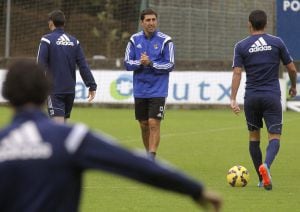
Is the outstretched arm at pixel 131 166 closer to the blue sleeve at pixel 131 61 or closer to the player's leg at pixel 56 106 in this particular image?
the blue sleeve at pixel 131 61

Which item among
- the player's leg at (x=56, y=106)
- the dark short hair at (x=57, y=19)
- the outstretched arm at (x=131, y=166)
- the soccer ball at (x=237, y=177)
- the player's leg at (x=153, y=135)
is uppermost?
the dark short hair at (x=57, y=19)

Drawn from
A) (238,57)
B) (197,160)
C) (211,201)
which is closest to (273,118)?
(238,57)

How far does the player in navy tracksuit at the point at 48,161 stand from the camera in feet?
12.3

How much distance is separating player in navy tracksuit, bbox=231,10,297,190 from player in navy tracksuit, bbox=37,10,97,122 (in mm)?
2543

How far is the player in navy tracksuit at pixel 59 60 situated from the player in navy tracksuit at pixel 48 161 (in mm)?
8683

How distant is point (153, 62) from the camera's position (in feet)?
41.9

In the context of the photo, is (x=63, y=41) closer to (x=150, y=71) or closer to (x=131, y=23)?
(x=150, y=71)

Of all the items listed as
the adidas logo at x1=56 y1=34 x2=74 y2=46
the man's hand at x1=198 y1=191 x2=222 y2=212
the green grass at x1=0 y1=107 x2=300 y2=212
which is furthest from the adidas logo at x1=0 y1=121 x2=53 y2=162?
the adidas logo at x1=56 y1=34 x2=74 y2=46

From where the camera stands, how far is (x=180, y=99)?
28234mm

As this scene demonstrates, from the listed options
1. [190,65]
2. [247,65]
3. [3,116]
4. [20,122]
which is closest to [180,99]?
[190,65]

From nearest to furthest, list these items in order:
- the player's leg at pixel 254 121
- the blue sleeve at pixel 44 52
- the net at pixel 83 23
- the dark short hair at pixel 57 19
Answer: the player's leg at pixel 254 121 < the blue sleeve at pixel 44 52 < the dark short hair at pixel 57 19 < the net at pixel 83 23

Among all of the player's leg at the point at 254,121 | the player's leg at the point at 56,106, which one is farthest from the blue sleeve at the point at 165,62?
the player's leg at the point at 254,121

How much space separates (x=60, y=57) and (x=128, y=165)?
8.91m

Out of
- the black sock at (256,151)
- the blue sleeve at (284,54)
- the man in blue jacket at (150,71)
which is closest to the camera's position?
the blue sleeve at (284,54)
